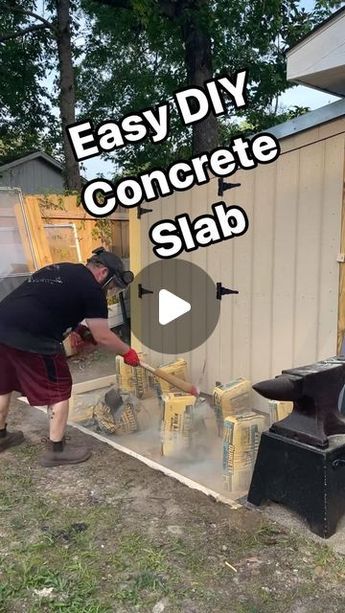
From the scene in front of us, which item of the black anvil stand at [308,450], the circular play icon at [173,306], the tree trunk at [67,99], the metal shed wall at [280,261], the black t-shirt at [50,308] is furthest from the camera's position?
the tree trunk at [67,99]

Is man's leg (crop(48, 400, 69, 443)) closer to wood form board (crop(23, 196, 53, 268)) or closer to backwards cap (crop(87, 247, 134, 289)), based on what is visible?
backwards cap (crop(87, 247, 134, 289))

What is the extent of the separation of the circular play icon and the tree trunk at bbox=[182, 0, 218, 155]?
3.97m

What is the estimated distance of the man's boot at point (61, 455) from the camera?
348 cm

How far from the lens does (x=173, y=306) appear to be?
16.4ft

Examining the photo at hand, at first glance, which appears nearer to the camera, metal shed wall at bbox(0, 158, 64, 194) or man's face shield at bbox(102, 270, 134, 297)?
man's face shield at bbox(102, 270, 134, 297)

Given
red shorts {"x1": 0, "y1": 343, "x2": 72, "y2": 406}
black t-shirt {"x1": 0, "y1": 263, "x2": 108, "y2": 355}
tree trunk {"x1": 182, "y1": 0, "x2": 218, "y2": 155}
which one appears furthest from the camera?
tree trunk {"x1": 182, "y1": 0, "x2": 218, "y2": 155}

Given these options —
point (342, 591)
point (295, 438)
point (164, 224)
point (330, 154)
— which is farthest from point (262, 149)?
point (342, 591)

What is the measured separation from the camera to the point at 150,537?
8.50 ft

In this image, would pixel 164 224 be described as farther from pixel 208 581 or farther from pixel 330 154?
pixel 208 581

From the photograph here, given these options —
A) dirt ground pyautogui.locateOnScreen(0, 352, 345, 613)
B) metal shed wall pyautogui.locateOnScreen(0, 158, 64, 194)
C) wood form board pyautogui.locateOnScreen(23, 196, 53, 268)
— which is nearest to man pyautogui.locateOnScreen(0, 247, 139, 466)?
dirt ground pyautogui.locateOnScreen(0, 352, 345, 613)

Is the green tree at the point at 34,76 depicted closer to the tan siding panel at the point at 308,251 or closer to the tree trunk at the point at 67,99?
the tree trunk at the point at 67,99

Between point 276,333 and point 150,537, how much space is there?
2.04 m

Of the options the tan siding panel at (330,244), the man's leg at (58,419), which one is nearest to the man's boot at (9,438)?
the man's leg at (58,419)

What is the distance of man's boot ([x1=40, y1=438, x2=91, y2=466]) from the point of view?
348 cm
